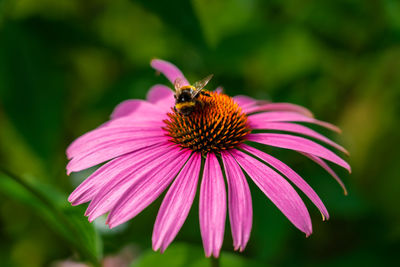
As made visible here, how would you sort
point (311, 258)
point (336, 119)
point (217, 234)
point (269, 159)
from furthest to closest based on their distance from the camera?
point (336, 119) → point (311, 258) → point (269, 159) → point (217, 234)

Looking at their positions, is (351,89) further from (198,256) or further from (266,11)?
(198,256)

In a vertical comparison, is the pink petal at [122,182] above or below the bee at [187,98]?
below

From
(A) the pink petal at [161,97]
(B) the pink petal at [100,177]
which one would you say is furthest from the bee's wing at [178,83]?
(B) the pink petal at [100,177]

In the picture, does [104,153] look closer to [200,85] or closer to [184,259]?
[200,85]

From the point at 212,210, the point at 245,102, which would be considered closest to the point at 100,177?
the point at 212,210

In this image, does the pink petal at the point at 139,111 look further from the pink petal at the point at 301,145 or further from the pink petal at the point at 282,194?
the pink petal at the point at 282,194

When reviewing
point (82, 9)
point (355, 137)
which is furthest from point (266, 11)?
point (82, 9)
